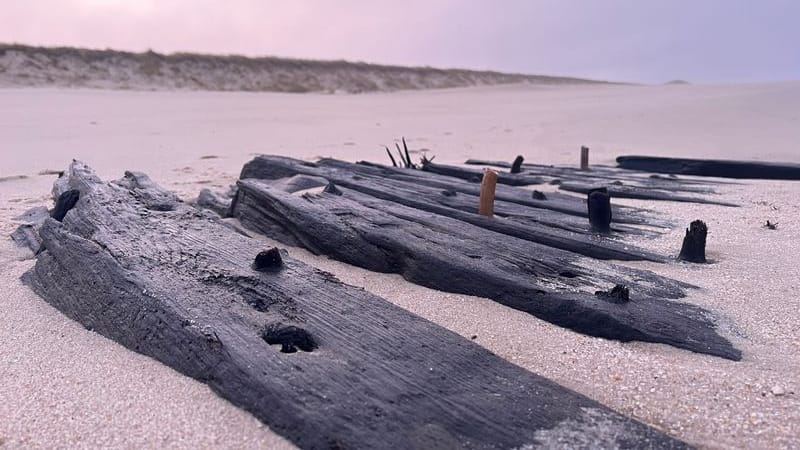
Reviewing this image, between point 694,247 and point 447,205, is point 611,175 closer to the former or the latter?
point 447,205

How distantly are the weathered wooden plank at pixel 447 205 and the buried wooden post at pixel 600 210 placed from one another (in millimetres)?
92

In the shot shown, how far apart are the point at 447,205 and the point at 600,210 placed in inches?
52.1

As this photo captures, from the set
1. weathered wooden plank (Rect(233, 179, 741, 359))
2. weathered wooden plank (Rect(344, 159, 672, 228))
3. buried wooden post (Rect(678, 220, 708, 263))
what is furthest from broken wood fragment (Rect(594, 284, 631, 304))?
weathered wooden plank (Rect(344, 159, 672, 228))

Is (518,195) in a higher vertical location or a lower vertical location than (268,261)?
higher

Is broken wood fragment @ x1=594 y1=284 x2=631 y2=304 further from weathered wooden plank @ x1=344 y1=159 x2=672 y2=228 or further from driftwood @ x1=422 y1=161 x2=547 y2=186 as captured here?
driftwood @ x1=422 y1=161 x2=547 y2=186

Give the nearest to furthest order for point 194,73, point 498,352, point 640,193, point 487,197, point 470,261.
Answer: point 498,352 < point 470,261 < point 487,197 < point 640,193 < point 194,73

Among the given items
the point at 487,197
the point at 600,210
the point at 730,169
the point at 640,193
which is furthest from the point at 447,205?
the point at 730,169

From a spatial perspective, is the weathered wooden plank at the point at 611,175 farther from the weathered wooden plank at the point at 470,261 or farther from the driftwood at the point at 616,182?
the weathered wooden plank at the point at 470,261

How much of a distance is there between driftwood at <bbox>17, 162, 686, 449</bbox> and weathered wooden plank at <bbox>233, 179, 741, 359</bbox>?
0.72 m

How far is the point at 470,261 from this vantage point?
369cm

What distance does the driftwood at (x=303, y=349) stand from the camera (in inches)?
83.0

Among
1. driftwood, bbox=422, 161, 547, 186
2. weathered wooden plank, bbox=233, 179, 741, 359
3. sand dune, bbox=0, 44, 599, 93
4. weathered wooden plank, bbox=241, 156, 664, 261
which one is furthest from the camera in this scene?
sand dune, bbox=0, 44, 599, 93

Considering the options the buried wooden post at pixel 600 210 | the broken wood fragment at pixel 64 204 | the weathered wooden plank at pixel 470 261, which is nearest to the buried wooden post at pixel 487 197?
the weathered wooden plank at pixel 470 261

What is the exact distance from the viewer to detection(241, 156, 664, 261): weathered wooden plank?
432 cm
